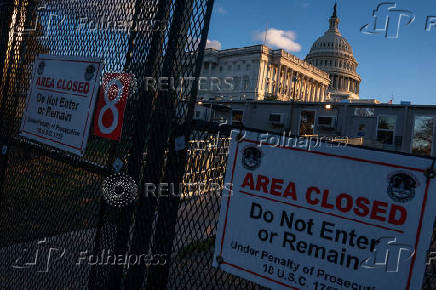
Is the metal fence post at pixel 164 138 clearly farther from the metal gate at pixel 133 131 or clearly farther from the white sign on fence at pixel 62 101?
the white sign on fence at pixel 62 101

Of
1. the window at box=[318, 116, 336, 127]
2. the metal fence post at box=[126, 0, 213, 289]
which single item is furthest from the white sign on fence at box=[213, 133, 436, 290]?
the window at box=[318, 116, 336, 127]

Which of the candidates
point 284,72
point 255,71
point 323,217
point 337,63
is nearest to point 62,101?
point 323,217

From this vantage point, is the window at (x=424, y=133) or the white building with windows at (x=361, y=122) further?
the white building with windows at (x=361, y=122)

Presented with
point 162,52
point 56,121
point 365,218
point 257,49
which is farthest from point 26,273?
point 257,49

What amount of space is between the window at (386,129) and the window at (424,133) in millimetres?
1676

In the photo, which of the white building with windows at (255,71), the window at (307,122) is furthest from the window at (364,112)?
the white building with windows at (255,71)

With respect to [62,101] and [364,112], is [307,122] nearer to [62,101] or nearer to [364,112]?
[364,112]

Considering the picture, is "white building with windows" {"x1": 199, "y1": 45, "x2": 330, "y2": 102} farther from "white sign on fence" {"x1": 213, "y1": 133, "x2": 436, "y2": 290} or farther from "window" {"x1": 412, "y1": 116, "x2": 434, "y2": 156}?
"white sign on fence" {"x1": 213, "y1": 133, "x2": 436, "y2": 290}

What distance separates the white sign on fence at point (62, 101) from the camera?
237 cm

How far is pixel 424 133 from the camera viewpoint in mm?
25438

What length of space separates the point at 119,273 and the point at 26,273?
1.78 m

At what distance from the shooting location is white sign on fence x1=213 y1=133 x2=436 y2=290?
1.23 m

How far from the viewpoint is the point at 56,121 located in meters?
2.60

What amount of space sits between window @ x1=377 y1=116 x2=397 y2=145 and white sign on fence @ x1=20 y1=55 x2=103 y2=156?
29181 millimetres
